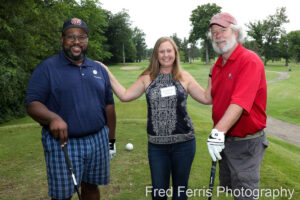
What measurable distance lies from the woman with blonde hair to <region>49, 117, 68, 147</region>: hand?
3.73 ft

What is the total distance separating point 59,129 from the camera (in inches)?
102

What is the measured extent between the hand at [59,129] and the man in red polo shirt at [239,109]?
148 cm

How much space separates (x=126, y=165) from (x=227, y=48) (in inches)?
115

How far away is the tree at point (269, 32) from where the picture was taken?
60.8 m

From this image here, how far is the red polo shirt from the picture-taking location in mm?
2627

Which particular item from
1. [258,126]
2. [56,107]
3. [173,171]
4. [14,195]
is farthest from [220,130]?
[14,195]

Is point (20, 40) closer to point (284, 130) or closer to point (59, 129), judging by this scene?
point (59, 129)

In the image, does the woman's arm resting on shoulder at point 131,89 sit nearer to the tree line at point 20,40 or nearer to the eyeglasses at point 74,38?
the eyeglasses at point 74,38

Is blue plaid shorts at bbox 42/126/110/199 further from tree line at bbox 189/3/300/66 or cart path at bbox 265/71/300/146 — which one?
tree line at bbox 189/3/300/66

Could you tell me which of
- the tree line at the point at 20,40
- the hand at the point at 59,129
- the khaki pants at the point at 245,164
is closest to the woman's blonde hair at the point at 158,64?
the khaki pants at the point at 245,164

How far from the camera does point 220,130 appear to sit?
2.63 metres

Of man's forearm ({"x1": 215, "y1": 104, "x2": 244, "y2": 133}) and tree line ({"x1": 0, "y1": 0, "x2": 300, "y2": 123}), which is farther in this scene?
tree line ({"x1": 0, "y1": 0, "x2": 300, "y2": 123})

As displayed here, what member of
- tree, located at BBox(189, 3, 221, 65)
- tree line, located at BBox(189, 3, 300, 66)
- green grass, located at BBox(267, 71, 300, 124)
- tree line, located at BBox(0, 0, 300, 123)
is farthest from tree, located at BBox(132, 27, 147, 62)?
green grass, located at BBox(267, 71, 300, 124)

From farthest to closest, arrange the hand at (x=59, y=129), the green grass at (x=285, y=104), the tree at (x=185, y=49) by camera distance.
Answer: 1. the tree at (x=185, y=49)
2. the green grass at (x=285, y=104)
3. the hand at (x=59, y=129)
